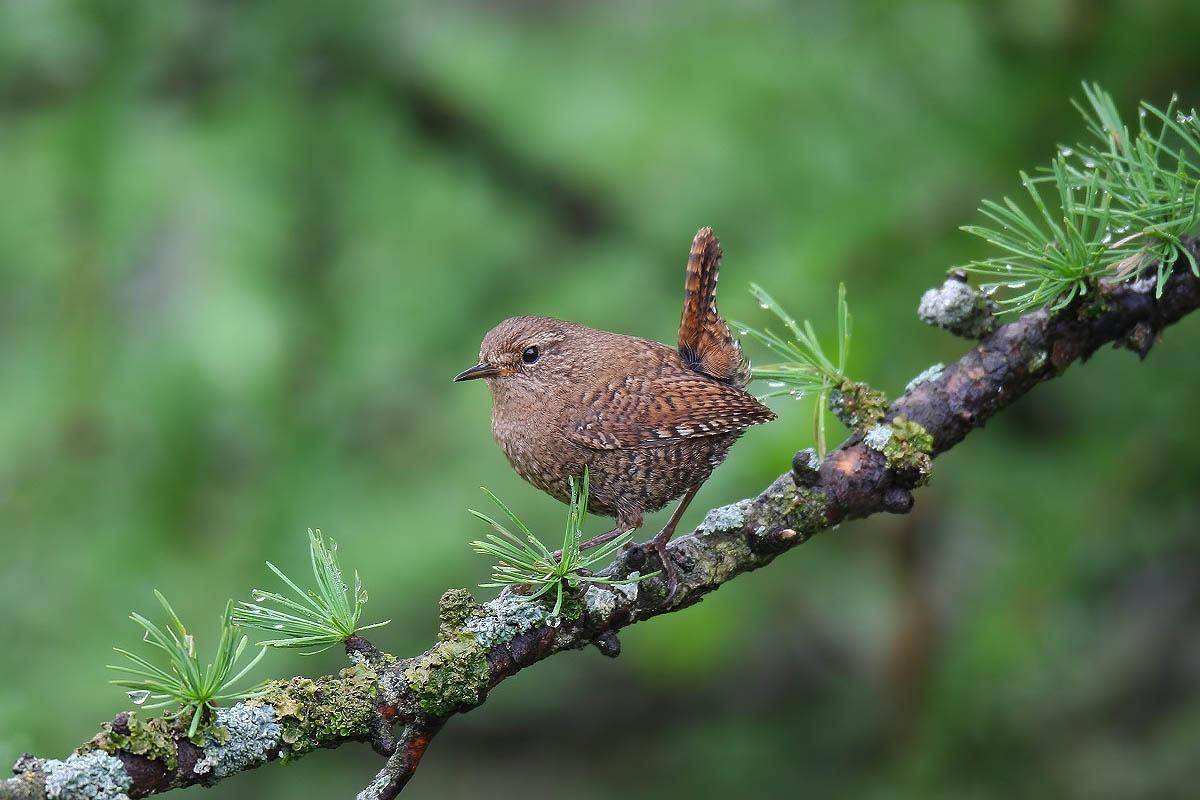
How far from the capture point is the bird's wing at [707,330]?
312 centimetres

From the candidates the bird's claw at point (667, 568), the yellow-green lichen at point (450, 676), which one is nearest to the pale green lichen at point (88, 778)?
the yellow-green lichen at point (450, 676)

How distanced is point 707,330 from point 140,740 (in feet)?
5.98

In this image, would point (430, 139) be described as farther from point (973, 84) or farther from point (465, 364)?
point (973, 84)

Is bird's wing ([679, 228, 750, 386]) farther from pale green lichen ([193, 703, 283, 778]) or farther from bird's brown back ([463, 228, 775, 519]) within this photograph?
pale green lichen ([193, 703, 283, 778])

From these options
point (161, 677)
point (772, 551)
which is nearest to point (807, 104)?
point (772, 551)

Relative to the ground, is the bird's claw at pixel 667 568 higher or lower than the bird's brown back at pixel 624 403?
lower

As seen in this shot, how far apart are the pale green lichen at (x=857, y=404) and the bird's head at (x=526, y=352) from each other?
0.80 m

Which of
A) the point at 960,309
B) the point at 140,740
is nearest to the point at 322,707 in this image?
the point at 140,740

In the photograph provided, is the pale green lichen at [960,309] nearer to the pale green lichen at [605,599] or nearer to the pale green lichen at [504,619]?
the pale green lichen at [605,599]

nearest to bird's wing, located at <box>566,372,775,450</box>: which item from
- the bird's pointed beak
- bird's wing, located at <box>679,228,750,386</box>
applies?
bird's wing, located at <box>679,228,750,386</box>

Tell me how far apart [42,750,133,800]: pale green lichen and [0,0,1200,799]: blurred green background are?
161 cm

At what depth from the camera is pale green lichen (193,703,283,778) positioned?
1.84 m

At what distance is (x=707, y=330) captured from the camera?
3178 mm

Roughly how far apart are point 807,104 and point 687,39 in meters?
0.81
